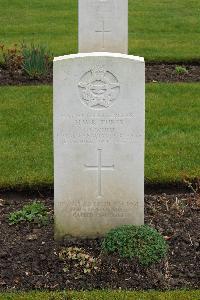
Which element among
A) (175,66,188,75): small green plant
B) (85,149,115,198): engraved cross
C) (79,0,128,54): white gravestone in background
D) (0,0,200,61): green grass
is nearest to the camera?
(85,149,115,198): engraved cross

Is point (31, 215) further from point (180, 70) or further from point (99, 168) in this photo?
point (180, 70)

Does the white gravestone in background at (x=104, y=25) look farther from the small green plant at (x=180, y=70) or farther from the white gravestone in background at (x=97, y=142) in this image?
the white gravestone in background at (x=97, y=142)

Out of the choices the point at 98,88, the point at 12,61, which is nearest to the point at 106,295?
the point at 98,88

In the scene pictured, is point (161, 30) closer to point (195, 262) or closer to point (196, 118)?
point (196, 118)

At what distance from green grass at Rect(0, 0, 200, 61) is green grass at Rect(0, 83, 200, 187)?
7.83ft

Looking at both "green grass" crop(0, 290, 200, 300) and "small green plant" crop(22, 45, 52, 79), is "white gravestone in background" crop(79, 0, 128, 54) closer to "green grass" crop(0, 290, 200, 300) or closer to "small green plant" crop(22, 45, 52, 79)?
"small green plant" crop(22, 45, 52, 79)

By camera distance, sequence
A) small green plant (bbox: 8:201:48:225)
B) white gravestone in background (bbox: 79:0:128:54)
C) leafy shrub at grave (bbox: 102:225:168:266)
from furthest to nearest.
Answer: white gravestone in background (bbox: 79:0:128:54), small green plant (bbox: 8:201:48:225), leafy shrub at grave (bbox: 102:225:168:266)

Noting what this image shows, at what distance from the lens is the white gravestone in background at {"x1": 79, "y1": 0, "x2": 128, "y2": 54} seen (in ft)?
32.8

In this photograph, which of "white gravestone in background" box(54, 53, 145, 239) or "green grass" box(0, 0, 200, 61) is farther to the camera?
"green grass" box(0, 0, 200, 61)

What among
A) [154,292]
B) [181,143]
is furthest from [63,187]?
[181,143]

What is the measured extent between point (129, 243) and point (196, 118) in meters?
4.17

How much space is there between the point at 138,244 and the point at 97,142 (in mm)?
838

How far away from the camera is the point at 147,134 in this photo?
8.56 m

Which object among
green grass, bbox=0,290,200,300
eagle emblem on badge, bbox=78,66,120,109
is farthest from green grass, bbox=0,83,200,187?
green grass, bbox=0,290,200,300
